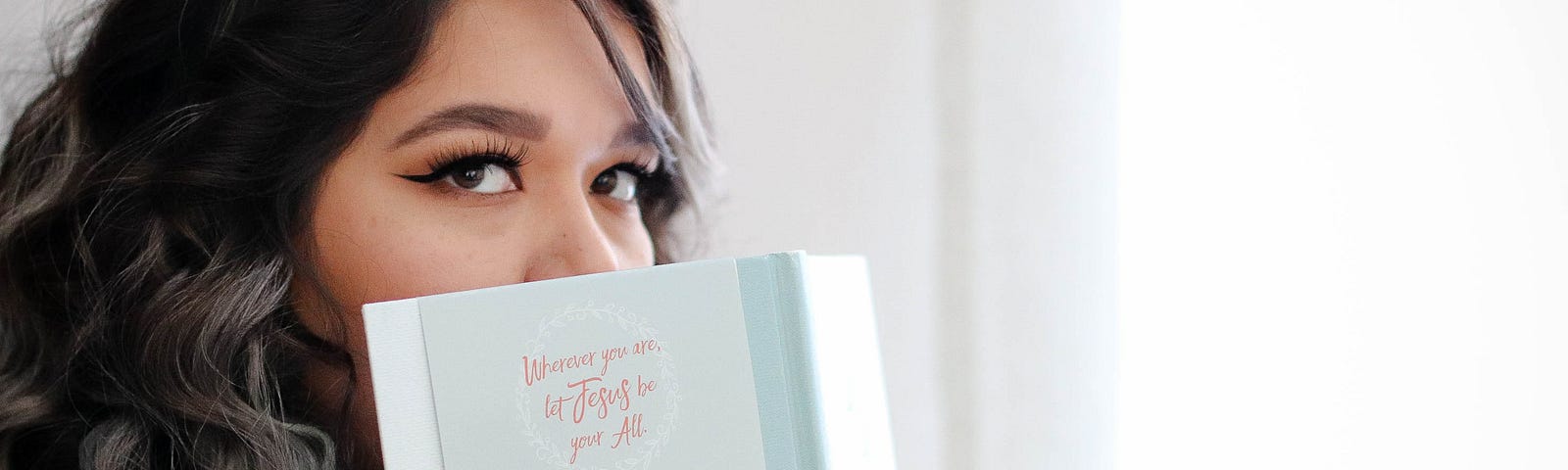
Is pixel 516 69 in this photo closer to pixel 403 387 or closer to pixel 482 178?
pixel 482 178

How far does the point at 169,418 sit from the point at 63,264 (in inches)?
6.6

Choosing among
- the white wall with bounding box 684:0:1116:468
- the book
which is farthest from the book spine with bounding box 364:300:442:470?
the white wall with bounding box 684:0:1116:468

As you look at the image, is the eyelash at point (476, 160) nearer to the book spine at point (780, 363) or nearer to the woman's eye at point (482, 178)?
the woman's eye at point (482, 178)

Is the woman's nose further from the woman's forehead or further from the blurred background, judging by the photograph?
the blurred background

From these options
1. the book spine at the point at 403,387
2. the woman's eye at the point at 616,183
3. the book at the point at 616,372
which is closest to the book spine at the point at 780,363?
the book at the point at 616,372

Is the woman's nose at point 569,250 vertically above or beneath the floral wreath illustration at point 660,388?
above

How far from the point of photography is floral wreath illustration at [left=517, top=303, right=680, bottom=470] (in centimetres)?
51

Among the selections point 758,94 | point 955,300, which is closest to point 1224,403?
point 955,300

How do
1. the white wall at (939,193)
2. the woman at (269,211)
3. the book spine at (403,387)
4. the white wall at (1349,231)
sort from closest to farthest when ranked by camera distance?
the book spine at (403,387) → the woman at (269,211) → the white wall at (1349,231) → the white wall at (939,193)

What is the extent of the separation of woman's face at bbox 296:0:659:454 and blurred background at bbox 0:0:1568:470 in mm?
369

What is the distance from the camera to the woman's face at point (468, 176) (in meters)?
0.65

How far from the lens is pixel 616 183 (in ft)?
2.66

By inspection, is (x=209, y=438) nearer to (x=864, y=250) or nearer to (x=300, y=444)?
(x=300, y=444)

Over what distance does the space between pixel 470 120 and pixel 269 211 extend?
0.14 metres
